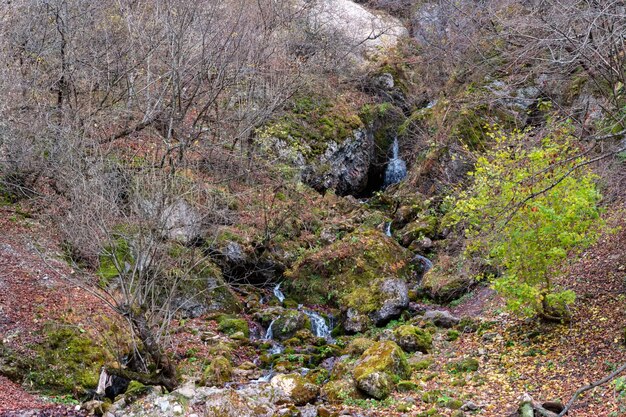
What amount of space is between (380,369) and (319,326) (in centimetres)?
427

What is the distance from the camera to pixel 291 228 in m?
15.4

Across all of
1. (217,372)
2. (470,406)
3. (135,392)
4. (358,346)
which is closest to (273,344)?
(358,346)

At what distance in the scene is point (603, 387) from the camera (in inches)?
230

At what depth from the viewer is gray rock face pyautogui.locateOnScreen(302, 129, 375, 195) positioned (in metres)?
18.5

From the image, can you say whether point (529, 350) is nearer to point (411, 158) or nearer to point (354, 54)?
point (411, 158)

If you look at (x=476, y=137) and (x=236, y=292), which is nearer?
(x=236, y=292)

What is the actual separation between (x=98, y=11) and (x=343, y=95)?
1117 cm

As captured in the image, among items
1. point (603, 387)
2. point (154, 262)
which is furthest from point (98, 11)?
point (603, 387)

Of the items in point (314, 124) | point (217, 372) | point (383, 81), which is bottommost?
point (217, 372)

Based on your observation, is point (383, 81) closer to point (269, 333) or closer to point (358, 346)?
point (269, 333)

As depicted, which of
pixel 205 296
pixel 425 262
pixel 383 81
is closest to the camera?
pixel 205 296

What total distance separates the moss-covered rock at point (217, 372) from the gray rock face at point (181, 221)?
2.26 metres

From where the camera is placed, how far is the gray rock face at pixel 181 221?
7500 mm

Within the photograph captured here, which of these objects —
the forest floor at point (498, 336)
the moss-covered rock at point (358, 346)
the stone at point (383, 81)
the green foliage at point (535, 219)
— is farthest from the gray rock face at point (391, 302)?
the stone at point (383, 81)
